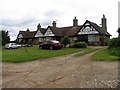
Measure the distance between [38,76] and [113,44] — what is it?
1960 cm

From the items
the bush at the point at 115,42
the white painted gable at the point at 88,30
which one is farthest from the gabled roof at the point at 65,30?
the bush at the point at 115,42

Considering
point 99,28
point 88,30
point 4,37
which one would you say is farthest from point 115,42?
point 4,37

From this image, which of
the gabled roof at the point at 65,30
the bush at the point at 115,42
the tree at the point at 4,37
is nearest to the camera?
the bush at the point at 115,42

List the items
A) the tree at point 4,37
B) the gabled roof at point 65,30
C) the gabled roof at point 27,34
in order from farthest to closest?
the gabled roof at point 27,34 → the tree at point 4,37 → the gabled roof at point 65,30

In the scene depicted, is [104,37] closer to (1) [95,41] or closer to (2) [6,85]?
(1) [95,41]

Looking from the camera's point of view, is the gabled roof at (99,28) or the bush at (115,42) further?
the gabled roof at (99,28)

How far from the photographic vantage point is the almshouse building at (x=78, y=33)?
170ft

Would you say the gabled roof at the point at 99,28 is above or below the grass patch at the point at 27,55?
above

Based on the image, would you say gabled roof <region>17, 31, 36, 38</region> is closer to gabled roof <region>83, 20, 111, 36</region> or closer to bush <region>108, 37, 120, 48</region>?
gabled roof <region>83, 20, 111, 36</region>

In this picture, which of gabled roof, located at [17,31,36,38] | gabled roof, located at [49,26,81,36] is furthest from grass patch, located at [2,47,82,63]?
gabled roof, located at [17,31,36,38]

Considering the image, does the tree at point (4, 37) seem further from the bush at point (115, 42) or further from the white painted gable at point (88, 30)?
the bush at point (115, 42)

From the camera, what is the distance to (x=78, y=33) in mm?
53656

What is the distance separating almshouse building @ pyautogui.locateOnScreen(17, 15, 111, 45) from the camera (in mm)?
51906

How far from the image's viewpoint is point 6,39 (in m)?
65.2
